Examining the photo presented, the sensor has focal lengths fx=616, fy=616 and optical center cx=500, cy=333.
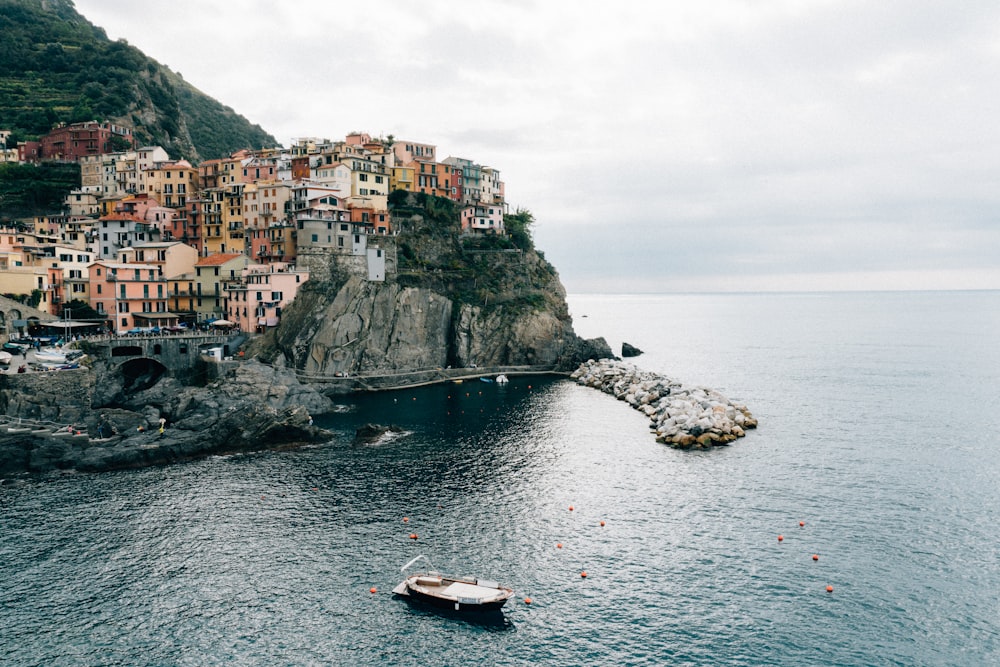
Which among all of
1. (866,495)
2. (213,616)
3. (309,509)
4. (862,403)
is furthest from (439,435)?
(862,403)

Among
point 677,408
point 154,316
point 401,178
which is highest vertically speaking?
point 401,178

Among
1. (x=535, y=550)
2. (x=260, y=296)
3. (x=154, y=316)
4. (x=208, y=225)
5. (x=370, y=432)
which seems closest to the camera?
(x=535, y=550)

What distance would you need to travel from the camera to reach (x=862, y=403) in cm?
8506

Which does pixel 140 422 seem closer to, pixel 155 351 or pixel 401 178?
pixel 155 351

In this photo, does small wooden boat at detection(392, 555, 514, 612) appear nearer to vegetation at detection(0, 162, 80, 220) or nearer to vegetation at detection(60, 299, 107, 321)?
vegetation at detection(60, 299, 107, 321)

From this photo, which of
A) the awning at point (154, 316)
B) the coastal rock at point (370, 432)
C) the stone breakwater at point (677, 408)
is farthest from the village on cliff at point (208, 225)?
the stone breakwater at point (677, 408)

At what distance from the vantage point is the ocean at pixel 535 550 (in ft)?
106

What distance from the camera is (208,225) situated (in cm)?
11069

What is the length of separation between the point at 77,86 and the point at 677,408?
169 metres

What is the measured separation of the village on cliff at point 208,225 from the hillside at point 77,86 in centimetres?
1209

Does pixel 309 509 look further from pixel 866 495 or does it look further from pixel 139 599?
pixel 866 495

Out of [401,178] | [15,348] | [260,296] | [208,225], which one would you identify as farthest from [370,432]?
[401,178]

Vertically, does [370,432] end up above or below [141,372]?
below

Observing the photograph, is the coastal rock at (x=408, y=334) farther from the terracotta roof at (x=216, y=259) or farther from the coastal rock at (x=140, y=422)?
the coastal rock at (x=140, y=422)
